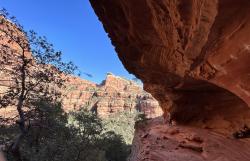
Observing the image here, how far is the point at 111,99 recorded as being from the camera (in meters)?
85.2

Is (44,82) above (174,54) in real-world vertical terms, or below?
above

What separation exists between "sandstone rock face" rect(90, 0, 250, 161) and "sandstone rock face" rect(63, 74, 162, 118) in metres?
63.0

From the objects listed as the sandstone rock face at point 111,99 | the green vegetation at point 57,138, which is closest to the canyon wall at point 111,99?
the sandstone rock face at point 111,99

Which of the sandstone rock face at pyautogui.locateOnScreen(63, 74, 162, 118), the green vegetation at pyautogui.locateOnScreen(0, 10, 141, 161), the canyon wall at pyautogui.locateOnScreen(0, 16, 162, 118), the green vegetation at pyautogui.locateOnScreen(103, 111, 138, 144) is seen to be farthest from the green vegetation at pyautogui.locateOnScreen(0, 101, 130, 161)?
the sandstone rock face at pyautogui.locateOnScreen(63, 74, 162, 118)

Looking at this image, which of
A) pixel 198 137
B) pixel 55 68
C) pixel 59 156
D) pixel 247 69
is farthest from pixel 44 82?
pixel 247 69

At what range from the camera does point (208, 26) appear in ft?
16.2

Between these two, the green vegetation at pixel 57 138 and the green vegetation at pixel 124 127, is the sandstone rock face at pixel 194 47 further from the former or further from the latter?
the green vegetation at pixel 124 127

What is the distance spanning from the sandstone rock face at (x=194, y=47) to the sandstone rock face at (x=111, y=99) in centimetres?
6298

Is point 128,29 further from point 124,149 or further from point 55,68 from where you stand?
point 124,149

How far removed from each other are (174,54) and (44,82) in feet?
44.1

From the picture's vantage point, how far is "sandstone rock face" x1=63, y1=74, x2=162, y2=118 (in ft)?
253

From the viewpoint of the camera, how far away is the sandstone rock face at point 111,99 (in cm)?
7712

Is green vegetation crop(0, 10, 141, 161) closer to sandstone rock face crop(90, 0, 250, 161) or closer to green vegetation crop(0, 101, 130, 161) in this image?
green vegetation crop(0, 101, 130, 161)

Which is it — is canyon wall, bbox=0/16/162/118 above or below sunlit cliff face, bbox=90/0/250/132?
above
